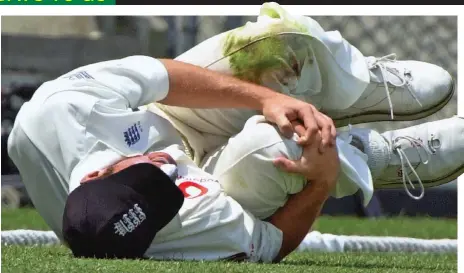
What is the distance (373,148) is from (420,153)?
0.14m

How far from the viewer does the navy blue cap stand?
1.88m

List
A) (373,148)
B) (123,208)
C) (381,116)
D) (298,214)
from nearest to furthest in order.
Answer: (123,208), (298,214), (373,148), (381,116)

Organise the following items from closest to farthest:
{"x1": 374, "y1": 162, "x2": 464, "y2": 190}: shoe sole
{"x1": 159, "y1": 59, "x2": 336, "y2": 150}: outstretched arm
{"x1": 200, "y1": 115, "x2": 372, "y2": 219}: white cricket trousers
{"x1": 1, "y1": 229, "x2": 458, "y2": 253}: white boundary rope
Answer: {"x1": 200, "y1": 115, "x2": 372, "y2": 219}: white cricket trousers < {"x1": 159, "y1": 59, "x2": 336, "y2": 150}: outstretched arm < {"x1": 374, "y1": 162, "x2": 464, "y2": 190}: shoe sole < {"x1": 1, "y1": 229, "x2": 458, "y2": 253}: white boundary rope

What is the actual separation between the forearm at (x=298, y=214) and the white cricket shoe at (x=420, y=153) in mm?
243

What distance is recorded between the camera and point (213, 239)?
2041 mm

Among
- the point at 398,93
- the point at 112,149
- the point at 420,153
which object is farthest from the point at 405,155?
the point at 112,149

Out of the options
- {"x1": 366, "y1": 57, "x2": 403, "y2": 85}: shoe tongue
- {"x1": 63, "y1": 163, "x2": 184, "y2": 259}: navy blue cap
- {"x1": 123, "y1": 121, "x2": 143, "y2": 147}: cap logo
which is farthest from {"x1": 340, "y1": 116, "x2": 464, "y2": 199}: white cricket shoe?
{"x1": 63, "y1": 163, "x2": 184, "y2": 259}: navy blue cap

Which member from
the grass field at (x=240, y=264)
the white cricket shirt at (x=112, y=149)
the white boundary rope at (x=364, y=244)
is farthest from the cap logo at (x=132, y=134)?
the white boundary rope at (x=364, y=244)

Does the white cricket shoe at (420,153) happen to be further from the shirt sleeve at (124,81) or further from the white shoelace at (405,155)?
the shirt sleeve at (124,81)

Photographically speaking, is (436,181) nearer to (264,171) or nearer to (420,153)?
(420,153)

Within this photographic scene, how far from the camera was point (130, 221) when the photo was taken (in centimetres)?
189

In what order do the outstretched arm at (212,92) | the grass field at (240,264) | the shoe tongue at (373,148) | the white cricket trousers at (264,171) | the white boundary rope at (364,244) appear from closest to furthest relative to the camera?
1. the grass field at (240,264)
2. the white cricket trousers at (264,171)
3. the outstretched arm at (212,92)
4. the shoe tongue at (373,148)
5. the white boundary rope at (364,244)

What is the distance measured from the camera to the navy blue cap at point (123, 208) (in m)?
1.88

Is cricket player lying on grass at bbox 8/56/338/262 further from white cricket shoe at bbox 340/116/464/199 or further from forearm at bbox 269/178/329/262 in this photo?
white cricket shoe at bbox 340/116/464/199
